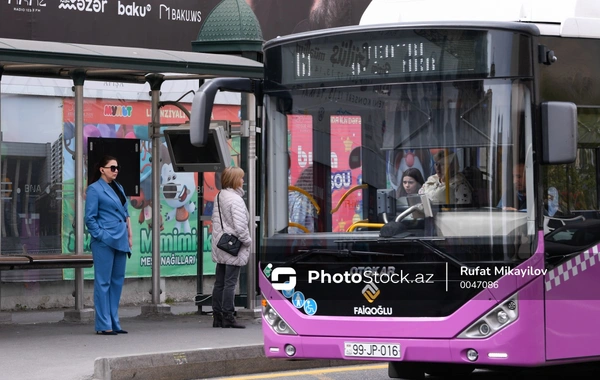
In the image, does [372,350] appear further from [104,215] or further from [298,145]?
[104,215]

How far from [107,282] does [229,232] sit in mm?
1385

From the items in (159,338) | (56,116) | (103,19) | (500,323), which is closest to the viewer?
(500,323)

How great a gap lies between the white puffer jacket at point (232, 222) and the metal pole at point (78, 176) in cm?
160

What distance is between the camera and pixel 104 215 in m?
12.2

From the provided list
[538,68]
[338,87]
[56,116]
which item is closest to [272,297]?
[338,87]

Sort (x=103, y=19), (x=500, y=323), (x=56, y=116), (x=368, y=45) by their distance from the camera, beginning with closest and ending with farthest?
(x=500, y=323) < (x=368, y=45) < (x=56, y=116) < (x=103, y=19)

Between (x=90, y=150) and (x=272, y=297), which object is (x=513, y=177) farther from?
(x=90, y=150)

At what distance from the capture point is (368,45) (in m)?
8.53

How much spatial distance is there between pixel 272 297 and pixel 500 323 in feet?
5.51

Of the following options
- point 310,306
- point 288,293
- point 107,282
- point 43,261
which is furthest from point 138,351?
point 310,306

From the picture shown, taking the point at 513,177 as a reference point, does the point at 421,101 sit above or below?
above

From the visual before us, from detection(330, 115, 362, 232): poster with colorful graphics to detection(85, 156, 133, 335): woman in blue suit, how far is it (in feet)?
13.6

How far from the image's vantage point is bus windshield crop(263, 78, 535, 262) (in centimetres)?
809

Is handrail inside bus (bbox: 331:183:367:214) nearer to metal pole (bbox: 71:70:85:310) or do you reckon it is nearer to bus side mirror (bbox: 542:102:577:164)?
bus side mirror (bbox: 542:102:577:164)
